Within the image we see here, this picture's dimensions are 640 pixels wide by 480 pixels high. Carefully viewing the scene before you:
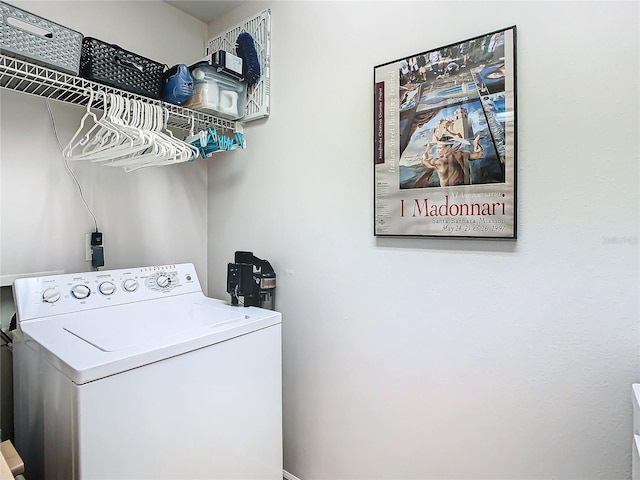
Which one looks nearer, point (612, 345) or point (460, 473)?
point (612, 345)

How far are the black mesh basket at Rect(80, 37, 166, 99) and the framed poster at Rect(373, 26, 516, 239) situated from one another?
0.94m

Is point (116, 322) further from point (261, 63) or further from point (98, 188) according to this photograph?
point (261, 63)

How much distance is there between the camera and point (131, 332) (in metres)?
1.24

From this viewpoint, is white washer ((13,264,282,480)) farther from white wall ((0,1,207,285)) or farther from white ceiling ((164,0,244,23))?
white ceiling ((164,0,244,23))

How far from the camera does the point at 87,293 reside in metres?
1.47

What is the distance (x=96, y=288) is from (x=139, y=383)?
25.2 inches

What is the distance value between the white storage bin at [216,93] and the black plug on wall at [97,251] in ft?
2.38

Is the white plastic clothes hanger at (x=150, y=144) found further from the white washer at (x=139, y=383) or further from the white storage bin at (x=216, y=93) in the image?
the white washer at (x=139, y=383)

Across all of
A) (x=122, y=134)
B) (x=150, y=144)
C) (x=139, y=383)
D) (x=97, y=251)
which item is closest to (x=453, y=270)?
(x=139, y=383)

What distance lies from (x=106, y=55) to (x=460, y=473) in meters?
2.00

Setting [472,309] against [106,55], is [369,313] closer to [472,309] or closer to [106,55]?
[472,309]

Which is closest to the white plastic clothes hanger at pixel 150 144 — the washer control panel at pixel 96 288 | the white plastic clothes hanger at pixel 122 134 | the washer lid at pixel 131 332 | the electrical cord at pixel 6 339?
the white plastic clothes hanger at pixel 122 134

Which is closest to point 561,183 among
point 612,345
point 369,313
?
point 612,345

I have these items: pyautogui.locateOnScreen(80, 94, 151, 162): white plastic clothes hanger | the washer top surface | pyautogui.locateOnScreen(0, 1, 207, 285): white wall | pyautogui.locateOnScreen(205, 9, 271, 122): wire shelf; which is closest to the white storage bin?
pyautogui.locateOnScreen(205, 9, 271, 122): wire shelf
